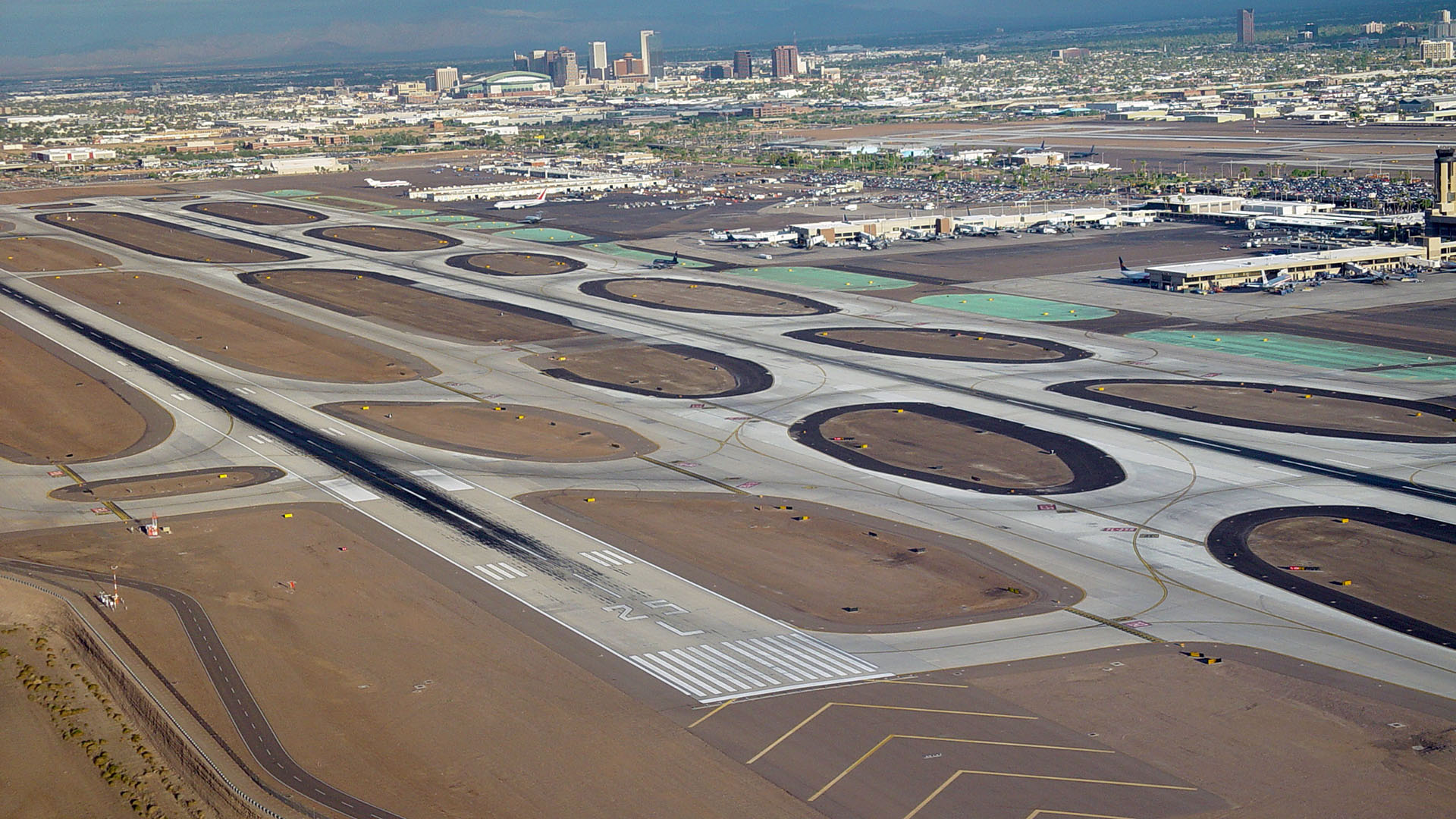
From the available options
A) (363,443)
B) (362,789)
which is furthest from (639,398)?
(362,789)

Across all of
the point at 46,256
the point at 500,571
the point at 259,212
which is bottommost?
the point at 500,571

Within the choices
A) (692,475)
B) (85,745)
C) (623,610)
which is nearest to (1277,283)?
(692,475)

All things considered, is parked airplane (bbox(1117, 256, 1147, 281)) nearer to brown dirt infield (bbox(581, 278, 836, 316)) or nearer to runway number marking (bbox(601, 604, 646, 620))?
brown dirt infield (bbox(581, 278, 836, 316))

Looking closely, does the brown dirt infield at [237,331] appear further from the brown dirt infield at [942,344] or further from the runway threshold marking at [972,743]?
the runway threshold marking at [972,743]

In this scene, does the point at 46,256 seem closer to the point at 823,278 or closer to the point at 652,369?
the point at 823,278

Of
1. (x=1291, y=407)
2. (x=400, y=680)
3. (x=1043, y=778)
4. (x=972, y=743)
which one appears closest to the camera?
(x=1043, y=778)

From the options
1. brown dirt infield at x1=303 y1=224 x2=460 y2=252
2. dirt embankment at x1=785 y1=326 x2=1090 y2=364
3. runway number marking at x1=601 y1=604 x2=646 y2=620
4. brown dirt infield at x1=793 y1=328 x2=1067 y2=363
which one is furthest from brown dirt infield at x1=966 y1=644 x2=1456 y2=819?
brown dirt infield at x1=303 y1=224 x2=460 y2=252

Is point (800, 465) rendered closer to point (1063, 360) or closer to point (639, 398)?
point (639, 398)
